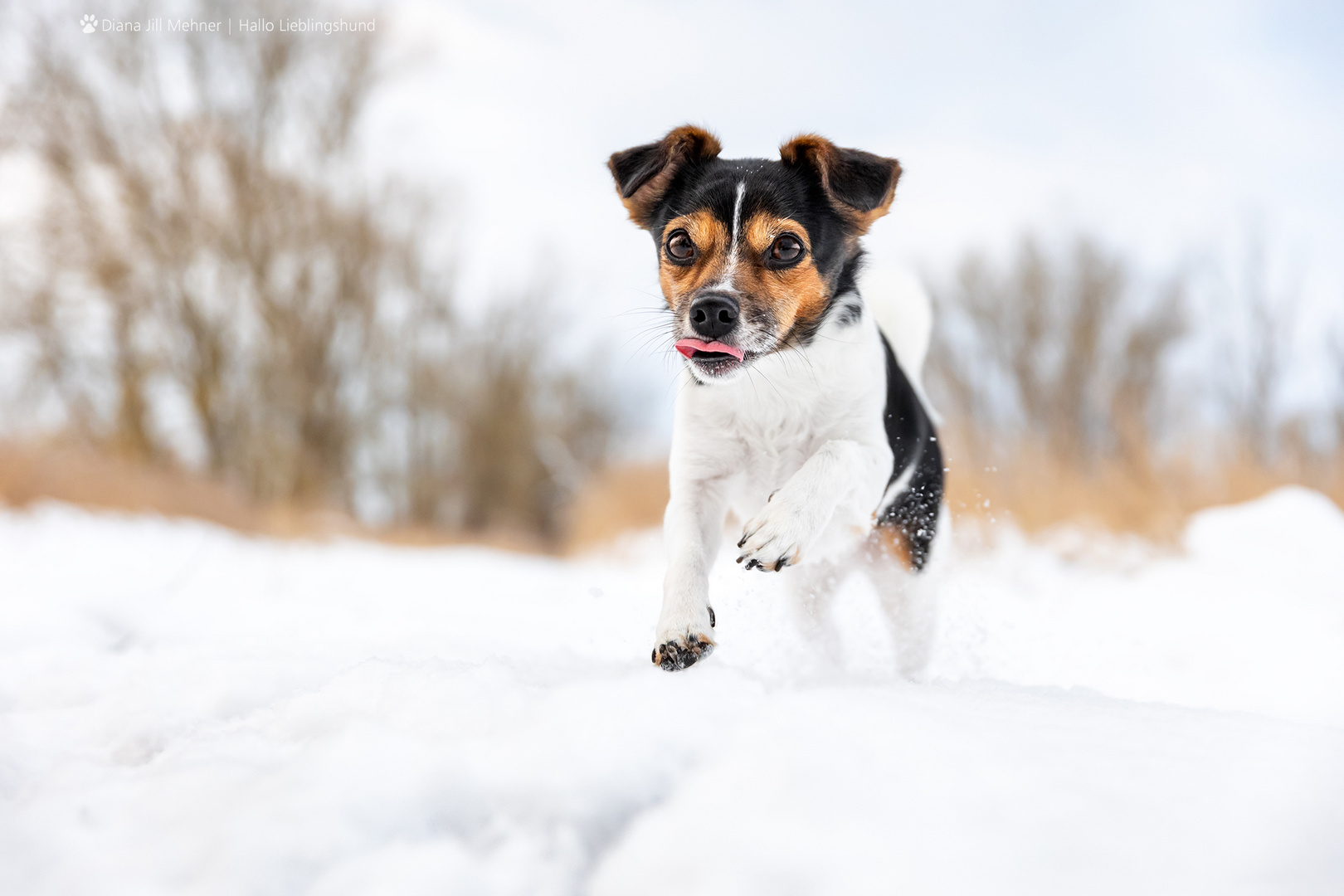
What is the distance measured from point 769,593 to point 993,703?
1.56m

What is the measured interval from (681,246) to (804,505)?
3.21 ft

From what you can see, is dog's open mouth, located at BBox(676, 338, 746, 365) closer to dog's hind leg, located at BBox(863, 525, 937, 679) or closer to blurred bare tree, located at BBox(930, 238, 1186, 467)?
dog's hind leg, located at BBox(863, 525, 937, 679)

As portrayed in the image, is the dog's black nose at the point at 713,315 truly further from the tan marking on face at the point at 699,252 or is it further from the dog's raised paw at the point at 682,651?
the dog's raised paw at the point at 682,651

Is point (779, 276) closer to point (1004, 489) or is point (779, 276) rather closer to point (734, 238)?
point (734, 238)

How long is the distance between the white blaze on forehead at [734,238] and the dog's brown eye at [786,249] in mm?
120

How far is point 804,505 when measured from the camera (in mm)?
2168

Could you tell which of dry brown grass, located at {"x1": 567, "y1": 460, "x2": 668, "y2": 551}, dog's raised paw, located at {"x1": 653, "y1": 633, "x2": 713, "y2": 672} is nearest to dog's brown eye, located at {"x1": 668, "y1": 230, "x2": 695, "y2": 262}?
dog's raised paw, located at {"x1": 653, "y1": 633, "x2": 713, "y2": 672}

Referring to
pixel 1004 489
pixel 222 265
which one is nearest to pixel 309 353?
pixel 222 265

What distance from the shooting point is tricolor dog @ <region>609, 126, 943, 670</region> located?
95.1 inches

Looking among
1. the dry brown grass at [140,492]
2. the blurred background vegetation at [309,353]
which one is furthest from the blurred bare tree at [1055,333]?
the dry brown grass at [140,492]

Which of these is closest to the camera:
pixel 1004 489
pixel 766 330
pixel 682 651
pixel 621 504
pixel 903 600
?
pixel 682 651

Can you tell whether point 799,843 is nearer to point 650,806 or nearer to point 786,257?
point 650,806

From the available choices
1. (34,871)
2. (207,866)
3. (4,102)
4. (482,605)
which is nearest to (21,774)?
(34,871)

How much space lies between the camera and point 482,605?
210 inches
